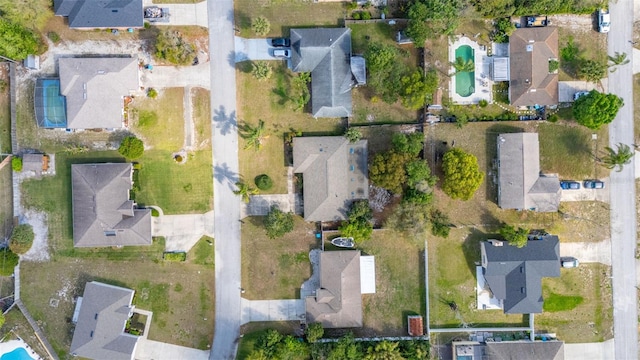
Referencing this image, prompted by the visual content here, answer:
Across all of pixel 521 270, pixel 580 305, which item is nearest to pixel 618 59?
pixel 521 270

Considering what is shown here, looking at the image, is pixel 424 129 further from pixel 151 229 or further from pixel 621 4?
pixel 151 229

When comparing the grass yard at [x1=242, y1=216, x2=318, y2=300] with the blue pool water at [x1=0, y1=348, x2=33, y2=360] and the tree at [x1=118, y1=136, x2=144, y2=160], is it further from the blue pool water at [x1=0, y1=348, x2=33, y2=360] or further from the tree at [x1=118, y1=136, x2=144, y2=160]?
the blue pool water at [x1=0, y1=348, x2=33, y2=360]

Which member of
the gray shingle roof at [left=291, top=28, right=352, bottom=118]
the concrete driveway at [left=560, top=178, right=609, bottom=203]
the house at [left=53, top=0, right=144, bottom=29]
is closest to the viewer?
the house at [left=53, top=0, right=144, bottom=29]

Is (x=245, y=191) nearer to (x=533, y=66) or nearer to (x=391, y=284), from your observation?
(x=391, y=284)

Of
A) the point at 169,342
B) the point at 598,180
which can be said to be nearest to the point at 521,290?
the point at 598,180

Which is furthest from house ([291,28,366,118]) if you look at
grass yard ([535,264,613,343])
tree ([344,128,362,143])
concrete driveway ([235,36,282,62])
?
grass yard ([535,264,613,343])

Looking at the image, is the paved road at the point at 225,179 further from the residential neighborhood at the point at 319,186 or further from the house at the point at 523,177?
the house at the point at 523,177
